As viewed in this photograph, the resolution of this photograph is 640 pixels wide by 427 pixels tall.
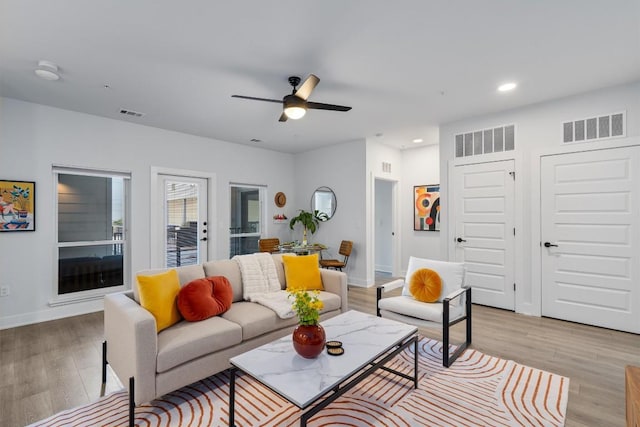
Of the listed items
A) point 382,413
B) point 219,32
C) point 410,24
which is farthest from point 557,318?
point 219,32

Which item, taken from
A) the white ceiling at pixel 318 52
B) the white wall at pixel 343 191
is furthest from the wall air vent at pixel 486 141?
the white wall at pixel 343 191

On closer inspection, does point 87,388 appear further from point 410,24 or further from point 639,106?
point 639,106

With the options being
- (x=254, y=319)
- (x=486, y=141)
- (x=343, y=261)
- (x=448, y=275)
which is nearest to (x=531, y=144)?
(x=486, y=141)

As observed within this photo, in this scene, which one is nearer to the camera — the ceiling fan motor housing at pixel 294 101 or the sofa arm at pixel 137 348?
the sofa arm at pixel 137 348

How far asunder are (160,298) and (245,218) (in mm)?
3824

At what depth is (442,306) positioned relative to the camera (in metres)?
2.72

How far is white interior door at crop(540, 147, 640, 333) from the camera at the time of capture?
10.9 feet

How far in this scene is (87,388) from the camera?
2.31 m

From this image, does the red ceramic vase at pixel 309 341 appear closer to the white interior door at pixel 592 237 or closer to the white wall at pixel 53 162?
the white interior door at pixel 592 237

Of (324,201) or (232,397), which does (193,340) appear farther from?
(324,201)

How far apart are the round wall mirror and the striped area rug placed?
3801 millimetres

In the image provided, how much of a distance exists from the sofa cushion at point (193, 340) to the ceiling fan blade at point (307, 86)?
6.89ft

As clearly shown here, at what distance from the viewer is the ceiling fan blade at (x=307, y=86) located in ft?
8.43

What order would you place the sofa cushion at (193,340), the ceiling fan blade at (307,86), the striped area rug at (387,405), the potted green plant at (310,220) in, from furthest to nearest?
1. the potted green plant at (310,220)
2. the ceiling fan blade at (307,86)
3. the sofa cushion at (193,340)
4. the striped area rug at (387,405)
